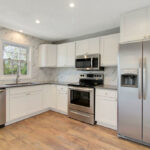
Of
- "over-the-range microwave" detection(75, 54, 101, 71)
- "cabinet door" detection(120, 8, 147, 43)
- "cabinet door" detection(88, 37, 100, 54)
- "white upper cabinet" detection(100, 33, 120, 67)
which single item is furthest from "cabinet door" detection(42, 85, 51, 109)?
"cabinet door" detection(120, 8, 147, 43)

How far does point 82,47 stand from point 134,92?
195 centimetres

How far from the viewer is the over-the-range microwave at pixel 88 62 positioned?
2952 millimetres

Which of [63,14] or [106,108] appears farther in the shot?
[106,108]

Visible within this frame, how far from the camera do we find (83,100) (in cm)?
296

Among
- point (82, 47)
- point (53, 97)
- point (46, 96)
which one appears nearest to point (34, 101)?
point (46, 96)

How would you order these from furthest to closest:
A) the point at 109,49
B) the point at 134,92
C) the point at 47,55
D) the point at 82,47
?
the point at 47,55 → the point at 82,47 → the point at 109,49 → the point at 134,92

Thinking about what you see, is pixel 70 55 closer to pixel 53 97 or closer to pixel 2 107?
pixel 53 97

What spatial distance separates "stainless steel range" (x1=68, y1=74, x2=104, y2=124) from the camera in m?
2.72

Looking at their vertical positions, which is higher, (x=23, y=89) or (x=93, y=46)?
(x=93, y=46)

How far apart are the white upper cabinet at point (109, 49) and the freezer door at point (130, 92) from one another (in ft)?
2.03

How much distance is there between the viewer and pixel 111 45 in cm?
278

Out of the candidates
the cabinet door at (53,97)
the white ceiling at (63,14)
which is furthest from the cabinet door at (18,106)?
the white ceiling at (63,14)

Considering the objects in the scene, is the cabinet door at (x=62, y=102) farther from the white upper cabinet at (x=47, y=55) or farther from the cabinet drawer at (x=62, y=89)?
the white upper cabinet at (x=47, y=55)

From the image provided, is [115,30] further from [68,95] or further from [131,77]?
[68,95]
